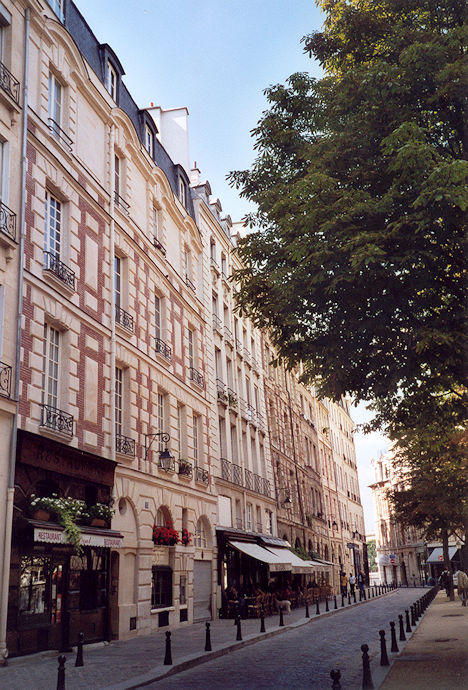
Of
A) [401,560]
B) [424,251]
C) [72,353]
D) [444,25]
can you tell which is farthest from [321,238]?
[401,560]

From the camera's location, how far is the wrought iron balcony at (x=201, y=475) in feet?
80.4

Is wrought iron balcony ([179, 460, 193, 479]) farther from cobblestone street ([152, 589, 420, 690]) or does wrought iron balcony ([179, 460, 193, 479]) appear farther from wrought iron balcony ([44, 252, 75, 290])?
wrought iron balcony ([44, 252, 75, 290])

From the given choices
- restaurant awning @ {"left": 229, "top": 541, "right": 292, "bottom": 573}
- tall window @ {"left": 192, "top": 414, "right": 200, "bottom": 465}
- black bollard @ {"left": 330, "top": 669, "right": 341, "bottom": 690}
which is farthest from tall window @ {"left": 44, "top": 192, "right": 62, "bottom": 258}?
restaurant awning @ {"left": 229, "top": 541, "right": 292, "bottom": 573}

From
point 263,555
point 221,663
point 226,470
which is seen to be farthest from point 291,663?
point 226,470

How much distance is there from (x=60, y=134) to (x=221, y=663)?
13015mm

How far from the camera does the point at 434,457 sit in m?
25.9

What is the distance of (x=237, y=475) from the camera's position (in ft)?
96.9

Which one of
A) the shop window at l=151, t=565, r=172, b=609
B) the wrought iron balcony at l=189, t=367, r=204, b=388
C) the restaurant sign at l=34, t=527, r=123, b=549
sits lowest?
the shop window at l=151, t=565, r=172, b=609

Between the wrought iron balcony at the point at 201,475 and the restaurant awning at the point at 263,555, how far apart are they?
8.85 feet

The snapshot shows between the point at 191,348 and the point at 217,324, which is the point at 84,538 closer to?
the point at 191,348

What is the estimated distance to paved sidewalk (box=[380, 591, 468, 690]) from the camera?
9.25 meters

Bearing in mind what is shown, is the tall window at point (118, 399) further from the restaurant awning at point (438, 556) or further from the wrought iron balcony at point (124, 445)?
the restaurant awning at point (438, 556)

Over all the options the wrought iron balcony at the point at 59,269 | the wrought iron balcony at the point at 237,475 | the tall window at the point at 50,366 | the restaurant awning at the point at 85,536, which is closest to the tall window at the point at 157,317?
the wrought iron balcony at the point at 59,269

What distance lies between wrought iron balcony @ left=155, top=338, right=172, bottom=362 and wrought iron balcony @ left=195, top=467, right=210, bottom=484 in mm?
4460
